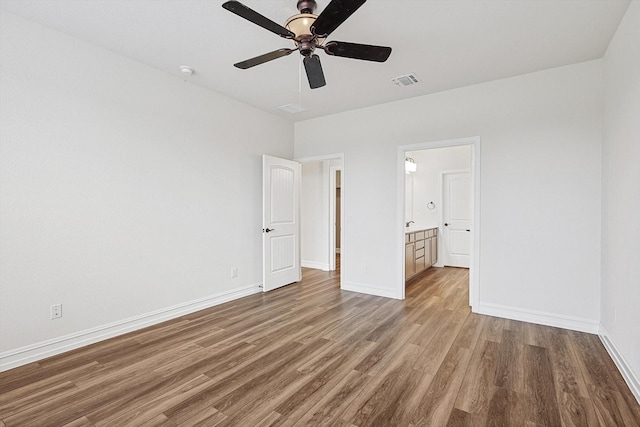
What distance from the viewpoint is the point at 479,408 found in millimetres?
1947

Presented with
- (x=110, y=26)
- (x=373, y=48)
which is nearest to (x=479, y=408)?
(x=373, y=48)

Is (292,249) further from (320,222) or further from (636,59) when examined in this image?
(636,59)

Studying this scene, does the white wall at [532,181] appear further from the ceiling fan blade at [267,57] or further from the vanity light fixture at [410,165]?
the ceiling fan blade at [267,57]

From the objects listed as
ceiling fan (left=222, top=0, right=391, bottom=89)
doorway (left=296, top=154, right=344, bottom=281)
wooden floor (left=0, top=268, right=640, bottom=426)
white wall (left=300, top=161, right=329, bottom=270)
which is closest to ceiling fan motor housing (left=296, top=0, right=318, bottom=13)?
ceiling fan (left=222, top=0, right=391, bottom=89)

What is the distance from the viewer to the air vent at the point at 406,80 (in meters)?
3.56

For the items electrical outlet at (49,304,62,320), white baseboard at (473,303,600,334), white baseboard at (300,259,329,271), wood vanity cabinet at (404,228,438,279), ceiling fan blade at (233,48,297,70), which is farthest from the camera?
white baseboard at (300,259,329,271)

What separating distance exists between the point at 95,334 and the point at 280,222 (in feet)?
8.82

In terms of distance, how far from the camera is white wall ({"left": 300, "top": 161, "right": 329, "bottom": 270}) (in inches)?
251

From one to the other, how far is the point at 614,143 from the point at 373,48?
7.53 feet

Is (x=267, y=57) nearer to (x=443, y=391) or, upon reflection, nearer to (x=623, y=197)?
(x=443, y=391)

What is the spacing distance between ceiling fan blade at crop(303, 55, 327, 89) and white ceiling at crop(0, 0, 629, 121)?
367 millimetres

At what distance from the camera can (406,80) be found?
367 cm

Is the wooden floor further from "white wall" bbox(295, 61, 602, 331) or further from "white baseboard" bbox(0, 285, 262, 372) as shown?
"white wall" bbox(295, 61, 602, 331)

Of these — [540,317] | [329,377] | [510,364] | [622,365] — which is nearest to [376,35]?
[329,377]
